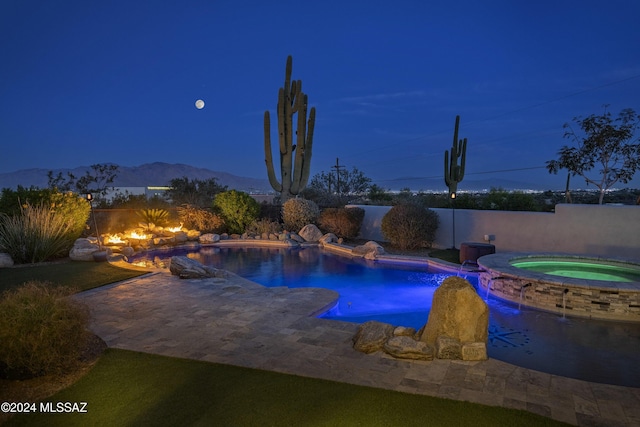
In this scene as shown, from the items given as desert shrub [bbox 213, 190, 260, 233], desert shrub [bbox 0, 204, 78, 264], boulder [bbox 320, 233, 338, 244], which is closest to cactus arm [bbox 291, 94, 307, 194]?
desert shrub [bbox 213, 190, 260, 233]

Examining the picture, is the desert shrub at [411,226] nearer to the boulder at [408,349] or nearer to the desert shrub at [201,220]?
the desert shrub at [201,220]

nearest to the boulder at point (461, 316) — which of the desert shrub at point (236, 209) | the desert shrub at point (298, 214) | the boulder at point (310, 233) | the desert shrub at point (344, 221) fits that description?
the desert shrub at point (344, 221)

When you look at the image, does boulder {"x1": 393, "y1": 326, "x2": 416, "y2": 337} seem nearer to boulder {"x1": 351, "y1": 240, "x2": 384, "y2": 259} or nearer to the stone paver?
the stone paver

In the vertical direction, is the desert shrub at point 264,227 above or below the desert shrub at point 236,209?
below

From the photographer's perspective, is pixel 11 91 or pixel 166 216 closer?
pixel 166 216

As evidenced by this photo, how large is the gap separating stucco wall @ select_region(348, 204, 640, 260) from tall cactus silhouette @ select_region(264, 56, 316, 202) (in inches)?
288

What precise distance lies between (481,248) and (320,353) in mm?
6335

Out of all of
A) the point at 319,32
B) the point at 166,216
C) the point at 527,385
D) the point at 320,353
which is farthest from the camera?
the point at 319,32

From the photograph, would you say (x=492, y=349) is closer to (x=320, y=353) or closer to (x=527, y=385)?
(x=527, y=385)

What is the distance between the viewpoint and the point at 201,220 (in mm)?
15078

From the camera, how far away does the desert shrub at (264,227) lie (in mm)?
15008

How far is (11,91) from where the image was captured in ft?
62.2

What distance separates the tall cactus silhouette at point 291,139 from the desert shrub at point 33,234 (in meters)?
9.14

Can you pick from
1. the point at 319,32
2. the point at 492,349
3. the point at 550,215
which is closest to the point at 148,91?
the point at 319,32
